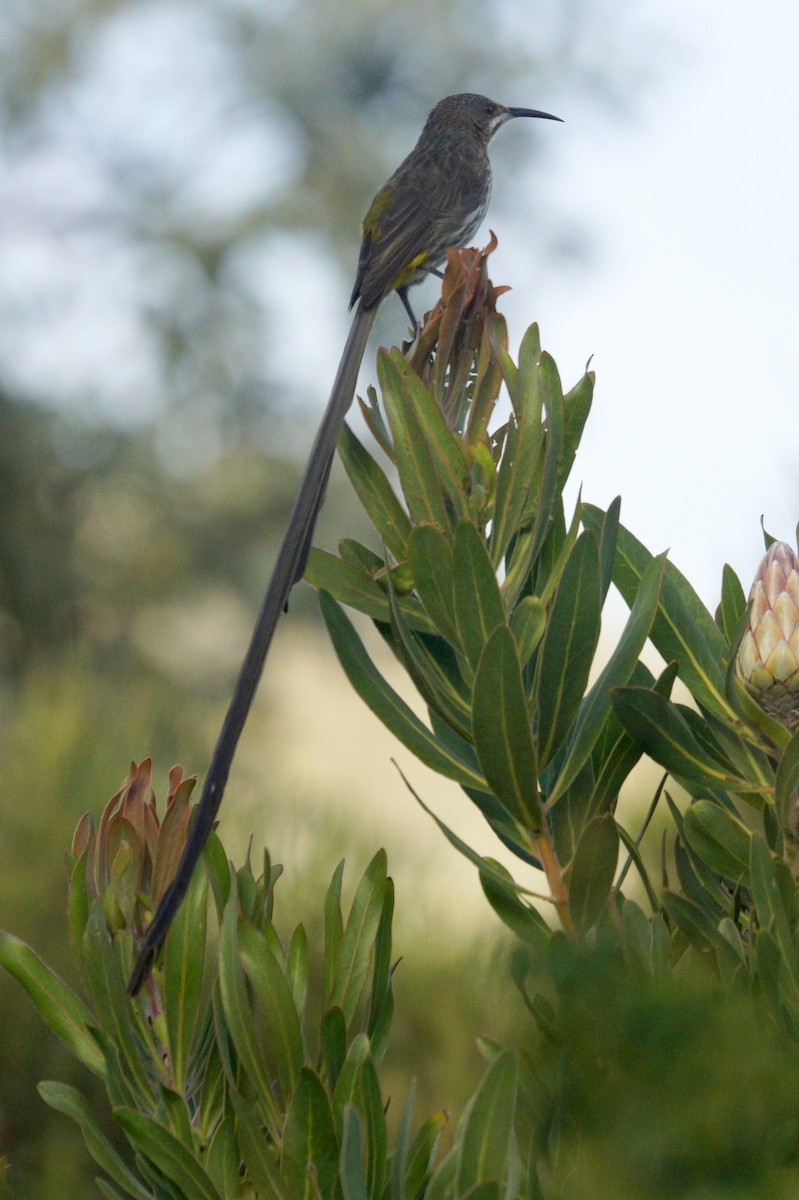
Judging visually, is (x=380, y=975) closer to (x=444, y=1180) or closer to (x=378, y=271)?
(x=444, y=1180)

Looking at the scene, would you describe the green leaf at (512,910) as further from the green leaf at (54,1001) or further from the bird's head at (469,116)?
the bird's head at (469,116)

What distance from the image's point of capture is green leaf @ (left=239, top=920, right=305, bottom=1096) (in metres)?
0.39

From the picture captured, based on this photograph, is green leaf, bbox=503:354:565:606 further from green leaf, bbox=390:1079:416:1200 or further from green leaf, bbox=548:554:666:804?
green leaf, bbox=390:1079:416:1200

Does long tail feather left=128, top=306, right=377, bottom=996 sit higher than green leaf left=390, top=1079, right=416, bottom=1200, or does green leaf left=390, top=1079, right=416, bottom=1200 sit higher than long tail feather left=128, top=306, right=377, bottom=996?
long tail feather left=128, top=306, right=377, bottom=996

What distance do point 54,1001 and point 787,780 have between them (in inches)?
11.2

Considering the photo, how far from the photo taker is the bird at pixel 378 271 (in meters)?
0.40

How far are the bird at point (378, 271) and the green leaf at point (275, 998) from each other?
0.03 meters

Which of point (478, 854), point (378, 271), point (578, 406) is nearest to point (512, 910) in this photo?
point (478, 854)

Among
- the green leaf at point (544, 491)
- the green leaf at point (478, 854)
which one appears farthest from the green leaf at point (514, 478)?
the green leaf at point (478, 854)

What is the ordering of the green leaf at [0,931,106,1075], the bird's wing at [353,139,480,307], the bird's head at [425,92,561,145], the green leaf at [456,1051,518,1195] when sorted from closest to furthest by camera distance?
1. the green leaf at [456,1051,518,1195]
2. the green leaf at [0,931,106,1075]
3. the bird's wing at [353,139,480,307]
4. the bird's head at [425,92,561,145]

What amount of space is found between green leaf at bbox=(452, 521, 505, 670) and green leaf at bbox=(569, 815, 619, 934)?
3.1 inches

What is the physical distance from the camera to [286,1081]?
396 millimetres

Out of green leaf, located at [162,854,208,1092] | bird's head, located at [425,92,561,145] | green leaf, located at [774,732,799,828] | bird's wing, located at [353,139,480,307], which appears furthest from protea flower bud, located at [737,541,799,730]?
bird's head, located at [425,92,561,145]

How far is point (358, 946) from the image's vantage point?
1.42 feet
